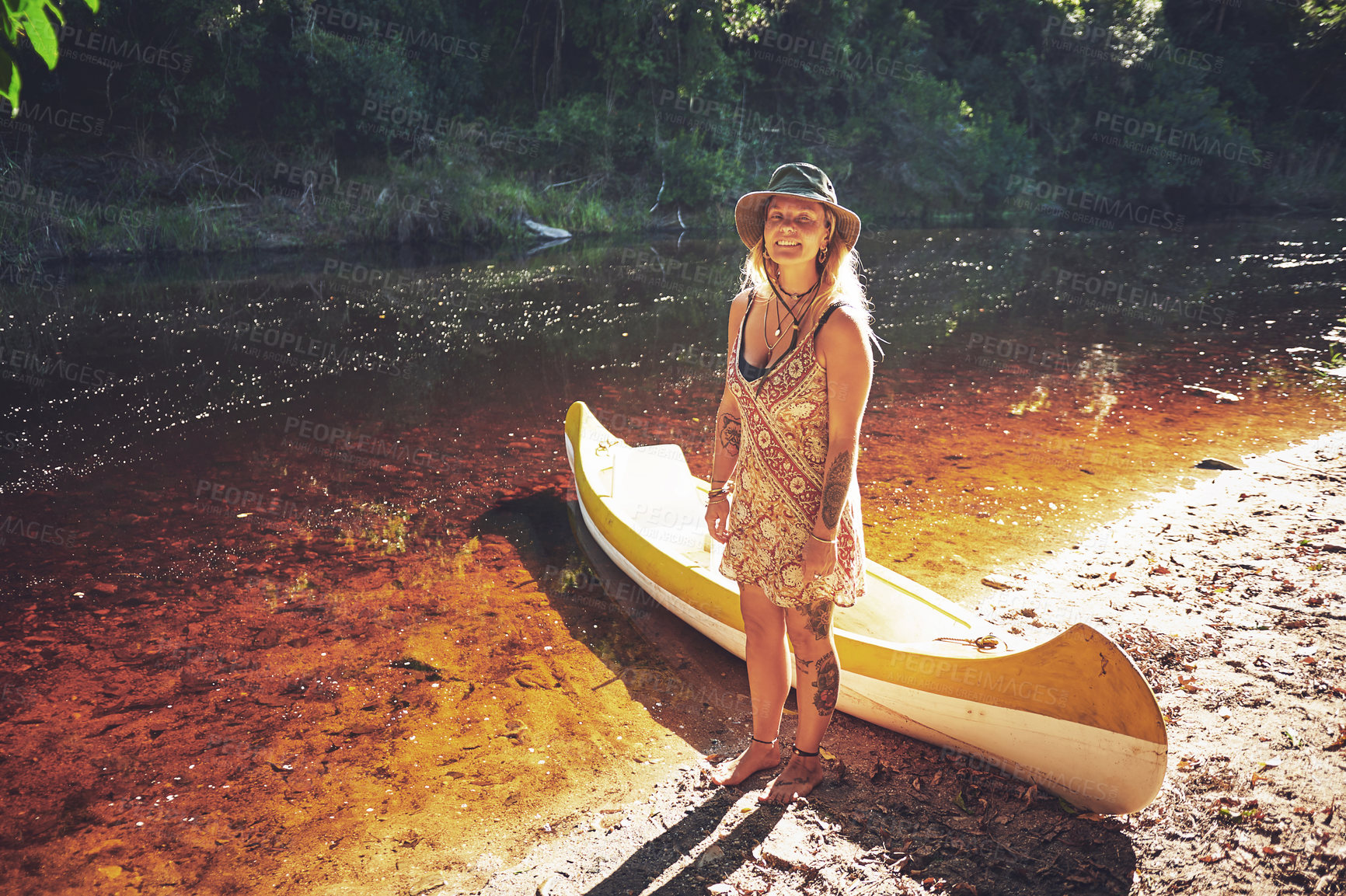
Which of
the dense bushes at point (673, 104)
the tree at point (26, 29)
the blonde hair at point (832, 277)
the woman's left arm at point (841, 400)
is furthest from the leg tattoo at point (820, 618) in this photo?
the dense bushes at point (673, 104)

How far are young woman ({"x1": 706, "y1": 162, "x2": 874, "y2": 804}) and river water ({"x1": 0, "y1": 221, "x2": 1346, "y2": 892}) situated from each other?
0.90 m

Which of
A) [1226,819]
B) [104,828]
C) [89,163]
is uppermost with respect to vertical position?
[89,163]

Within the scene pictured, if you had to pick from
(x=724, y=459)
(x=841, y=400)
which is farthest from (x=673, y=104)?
(x=841, y=400)

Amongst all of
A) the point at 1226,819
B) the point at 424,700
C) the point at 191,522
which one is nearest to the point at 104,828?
the point at 424,700

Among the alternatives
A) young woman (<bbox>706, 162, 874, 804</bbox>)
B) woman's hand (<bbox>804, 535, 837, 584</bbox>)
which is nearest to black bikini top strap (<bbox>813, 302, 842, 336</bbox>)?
young woman (<bbox>706, 162, 874, 804</bbox>)

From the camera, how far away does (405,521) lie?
5.27 m

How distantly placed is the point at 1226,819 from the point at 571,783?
7.03 ft

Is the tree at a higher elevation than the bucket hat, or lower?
higher

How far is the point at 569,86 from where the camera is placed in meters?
24.4

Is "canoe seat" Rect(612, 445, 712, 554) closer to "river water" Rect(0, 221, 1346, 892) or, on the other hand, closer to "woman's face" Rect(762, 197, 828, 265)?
"river water" Rect(0, 221, 1346, 892)

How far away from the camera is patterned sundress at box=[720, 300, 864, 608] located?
2264mm

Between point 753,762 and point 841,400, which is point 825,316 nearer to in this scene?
point 841,400

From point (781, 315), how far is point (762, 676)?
47.1 inches

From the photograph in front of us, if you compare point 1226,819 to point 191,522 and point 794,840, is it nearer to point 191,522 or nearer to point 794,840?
point 794,840
